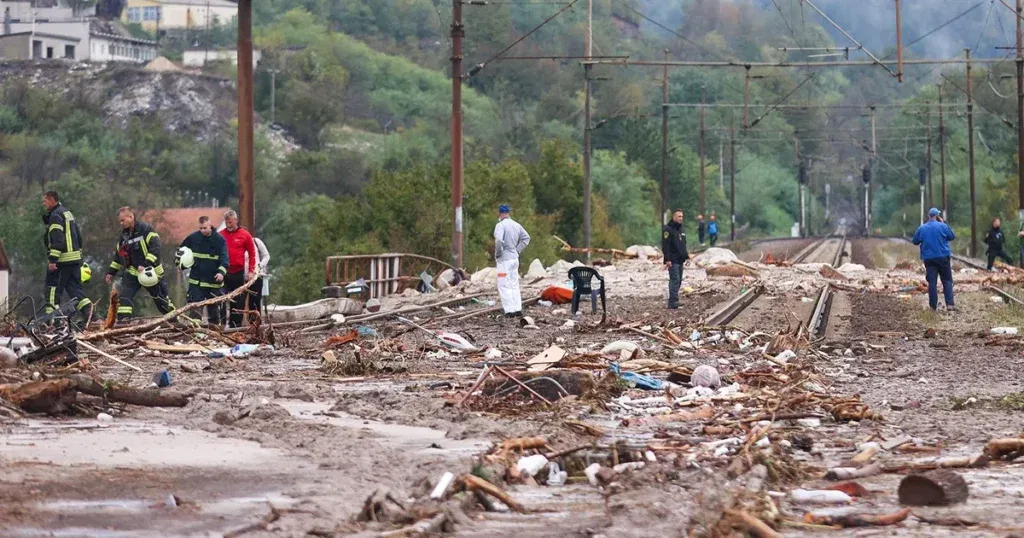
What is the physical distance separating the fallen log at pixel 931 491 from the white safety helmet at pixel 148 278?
13.6m

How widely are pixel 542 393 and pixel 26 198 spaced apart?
91.5 metres

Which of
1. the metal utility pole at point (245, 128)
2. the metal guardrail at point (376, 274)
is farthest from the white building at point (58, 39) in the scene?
the metal utility pole at point (245, 128)

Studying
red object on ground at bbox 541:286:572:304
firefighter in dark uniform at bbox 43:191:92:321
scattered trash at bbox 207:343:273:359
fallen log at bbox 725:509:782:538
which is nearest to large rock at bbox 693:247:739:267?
red object on ground at bbox 541:286:572:304

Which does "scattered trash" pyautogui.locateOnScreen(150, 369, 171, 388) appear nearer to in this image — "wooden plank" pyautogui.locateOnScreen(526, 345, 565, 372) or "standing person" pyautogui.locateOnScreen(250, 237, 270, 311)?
"wooden plank" pyautogui.locateOnScreen(526, 345, 565, 372)

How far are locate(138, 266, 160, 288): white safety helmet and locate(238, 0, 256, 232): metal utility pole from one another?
15.4ft

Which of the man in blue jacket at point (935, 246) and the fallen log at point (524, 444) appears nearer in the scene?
the fallen log at point (524, 444)

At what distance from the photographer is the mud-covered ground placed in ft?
24.9

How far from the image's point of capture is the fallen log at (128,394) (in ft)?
38.1

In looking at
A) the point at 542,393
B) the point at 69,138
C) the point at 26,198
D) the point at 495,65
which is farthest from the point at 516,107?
the point at 542,393

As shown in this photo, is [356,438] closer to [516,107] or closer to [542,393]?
[542,393]

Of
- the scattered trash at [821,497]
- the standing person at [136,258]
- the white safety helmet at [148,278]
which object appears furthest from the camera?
the standing person at [136,258]

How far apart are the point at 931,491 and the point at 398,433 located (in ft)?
13.9

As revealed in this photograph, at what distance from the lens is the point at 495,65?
482 feet

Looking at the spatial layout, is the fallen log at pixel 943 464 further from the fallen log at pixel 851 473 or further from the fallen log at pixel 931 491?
the fallen log at pixel 931 491
